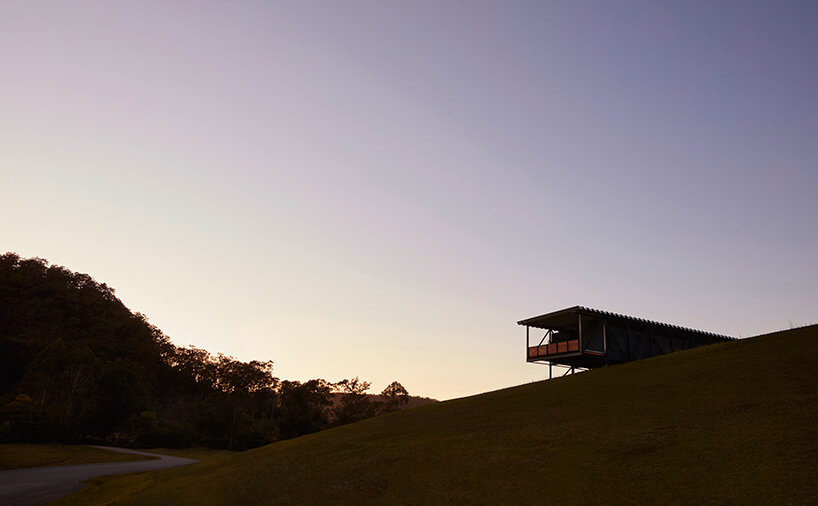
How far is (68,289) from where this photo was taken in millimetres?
114125

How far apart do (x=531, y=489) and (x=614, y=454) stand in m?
2.51

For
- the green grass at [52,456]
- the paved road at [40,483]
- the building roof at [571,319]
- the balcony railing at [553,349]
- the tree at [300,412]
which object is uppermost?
the building roof at [571,319]

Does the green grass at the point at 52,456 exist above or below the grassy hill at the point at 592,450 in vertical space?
below

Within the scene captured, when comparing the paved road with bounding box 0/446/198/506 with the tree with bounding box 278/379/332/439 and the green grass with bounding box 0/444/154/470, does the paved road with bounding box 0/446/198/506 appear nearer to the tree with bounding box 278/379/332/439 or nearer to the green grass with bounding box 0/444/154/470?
the green grass with bounding box 0/444/154/470

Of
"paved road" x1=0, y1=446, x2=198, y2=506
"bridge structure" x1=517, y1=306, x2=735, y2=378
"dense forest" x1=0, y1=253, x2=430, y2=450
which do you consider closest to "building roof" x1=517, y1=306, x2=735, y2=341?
"bridge structure" x1=517, y1=306, x2=735, y2=378

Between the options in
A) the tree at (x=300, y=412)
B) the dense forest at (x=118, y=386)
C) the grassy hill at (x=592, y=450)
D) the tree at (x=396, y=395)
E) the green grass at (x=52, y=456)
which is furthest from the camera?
the tree at (x=396, y=395)

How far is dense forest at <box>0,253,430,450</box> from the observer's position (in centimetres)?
6322

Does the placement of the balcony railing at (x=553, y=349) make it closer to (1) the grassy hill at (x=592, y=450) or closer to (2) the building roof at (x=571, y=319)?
(2) the building roof at (x=571, y=319)

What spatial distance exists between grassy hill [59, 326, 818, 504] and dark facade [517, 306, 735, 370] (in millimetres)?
15443

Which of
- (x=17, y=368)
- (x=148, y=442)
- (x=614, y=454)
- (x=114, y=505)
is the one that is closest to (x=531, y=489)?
(x=614, y=454)

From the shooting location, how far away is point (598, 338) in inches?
1774

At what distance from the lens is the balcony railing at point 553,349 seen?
43594 millimetres

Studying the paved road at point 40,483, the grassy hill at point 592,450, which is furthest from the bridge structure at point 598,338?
the paved road at point 40,483

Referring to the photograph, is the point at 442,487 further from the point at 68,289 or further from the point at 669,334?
the point at 68,289
